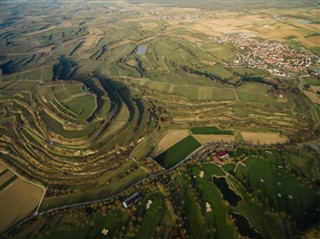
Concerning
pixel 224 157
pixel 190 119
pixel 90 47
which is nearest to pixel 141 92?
pixel 190 119

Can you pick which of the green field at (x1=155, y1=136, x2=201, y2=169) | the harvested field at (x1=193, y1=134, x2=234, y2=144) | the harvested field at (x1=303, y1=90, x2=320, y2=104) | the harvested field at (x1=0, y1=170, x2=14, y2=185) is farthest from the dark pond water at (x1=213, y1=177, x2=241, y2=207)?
the harvested field at (x1=303, y1=90, x2=320, y2=104)

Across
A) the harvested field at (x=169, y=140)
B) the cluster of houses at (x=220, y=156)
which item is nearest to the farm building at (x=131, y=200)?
the harvested field at (x=169, y=140)

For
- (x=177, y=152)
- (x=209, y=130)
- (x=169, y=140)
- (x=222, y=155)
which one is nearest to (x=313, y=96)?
(x=209, y=130)

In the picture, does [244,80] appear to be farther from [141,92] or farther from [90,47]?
[90,47]

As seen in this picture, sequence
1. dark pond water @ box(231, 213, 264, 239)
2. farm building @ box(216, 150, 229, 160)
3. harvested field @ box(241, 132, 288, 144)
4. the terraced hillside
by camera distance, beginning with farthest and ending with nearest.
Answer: harvested field @ box(241, 132, 288, 144) < farm building @ box(216, 150, 229, 160) < the terraced hillside < dark pond water @ box(231, 213, 264, 239)

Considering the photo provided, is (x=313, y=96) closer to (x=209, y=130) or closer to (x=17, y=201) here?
(x=209, y=130)

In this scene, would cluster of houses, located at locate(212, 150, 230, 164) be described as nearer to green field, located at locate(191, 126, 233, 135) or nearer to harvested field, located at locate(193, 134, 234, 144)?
harvested field, located at locate(193, 134, 234, 144)
